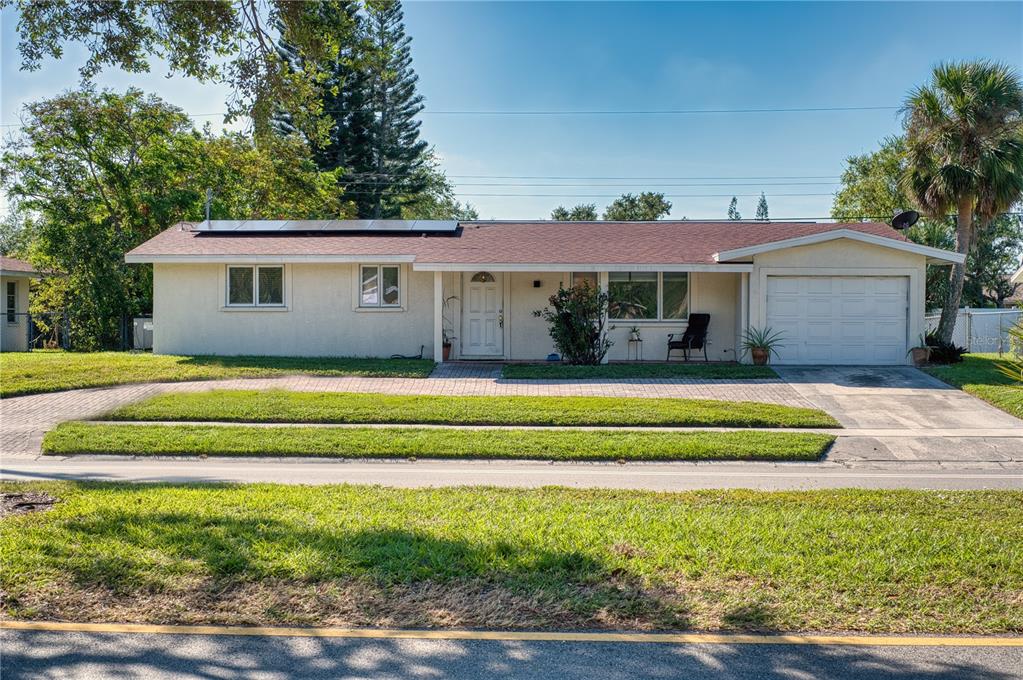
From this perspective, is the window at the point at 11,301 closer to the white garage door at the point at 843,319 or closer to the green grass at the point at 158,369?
the green grass at the point at 158,369

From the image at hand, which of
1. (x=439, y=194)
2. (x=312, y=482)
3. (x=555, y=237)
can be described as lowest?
(x=312, y=482)

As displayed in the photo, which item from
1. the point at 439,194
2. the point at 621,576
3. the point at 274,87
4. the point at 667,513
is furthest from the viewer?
the point at 439,194

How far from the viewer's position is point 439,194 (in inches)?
2267

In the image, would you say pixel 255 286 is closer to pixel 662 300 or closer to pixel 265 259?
pixel 265 259

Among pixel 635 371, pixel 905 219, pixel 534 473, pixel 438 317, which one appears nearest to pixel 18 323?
pixel 438 317

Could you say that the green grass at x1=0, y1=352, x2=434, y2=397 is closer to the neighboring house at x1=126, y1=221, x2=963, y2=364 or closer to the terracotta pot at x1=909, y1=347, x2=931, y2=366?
the neighboring house at x1=126, y1=221, x2=963, y2=364

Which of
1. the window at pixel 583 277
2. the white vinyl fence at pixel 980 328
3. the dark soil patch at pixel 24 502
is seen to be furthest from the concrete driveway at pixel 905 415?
the white vinyl fence at pixel 980 328

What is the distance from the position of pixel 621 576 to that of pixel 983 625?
2.16m

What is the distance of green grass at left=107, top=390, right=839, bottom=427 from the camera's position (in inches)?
489

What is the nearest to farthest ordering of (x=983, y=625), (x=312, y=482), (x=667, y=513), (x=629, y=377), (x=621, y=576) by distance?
1. (x=983, y=625)
2. (x=621, y=576)
3. (x=667, y=513)
4. (x=312, y=482)
5. (x=629, y=377)

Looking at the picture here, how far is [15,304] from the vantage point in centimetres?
2858

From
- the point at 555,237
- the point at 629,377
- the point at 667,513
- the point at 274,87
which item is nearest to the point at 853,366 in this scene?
the point at 629,377

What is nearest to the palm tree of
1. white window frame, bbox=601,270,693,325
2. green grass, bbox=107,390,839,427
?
white window frame, bbox=601,270,693,325

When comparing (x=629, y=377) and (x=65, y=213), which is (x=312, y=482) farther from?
(x=65, y=213)
